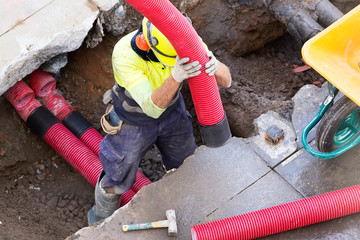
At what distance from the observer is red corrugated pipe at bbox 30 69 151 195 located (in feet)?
17.9

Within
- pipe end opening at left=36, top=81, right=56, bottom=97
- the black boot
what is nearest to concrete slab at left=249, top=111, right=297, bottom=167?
the black boot

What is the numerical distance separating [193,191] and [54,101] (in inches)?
78.0

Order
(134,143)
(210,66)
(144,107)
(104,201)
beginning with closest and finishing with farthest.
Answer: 1. (210,66)
2. (144,107)
3. (134,143)
4. (104,201)

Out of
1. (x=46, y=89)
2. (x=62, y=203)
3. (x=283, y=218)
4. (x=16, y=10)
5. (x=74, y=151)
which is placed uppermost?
(x=16, y=10)

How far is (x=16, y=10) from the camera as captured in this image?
17.3 feet

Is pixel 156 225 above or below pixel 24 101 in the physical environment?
below

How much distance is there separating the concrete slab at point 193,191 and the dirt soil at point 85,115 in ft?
1.80

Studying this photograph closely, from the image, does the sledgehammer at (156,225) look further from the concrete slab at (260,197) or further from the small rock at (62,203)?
the small rock at (62,203)

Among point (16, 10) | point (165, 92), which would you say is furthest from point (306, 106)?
point (16, 10)

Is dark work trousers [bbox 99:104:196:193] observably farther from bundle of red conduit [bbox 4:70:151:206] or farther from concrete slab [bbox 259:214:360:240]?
concrete slab [bbox 259:214:360:240]

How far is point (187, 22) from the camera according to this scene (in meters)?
3.56

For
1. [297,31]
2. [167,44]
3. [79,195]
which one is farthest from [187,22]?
[79,195]

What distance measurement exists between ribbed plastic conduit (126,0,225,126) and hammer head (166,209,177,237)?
0.84 metres

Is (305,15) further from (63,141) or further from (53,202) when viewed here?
(53,202)
